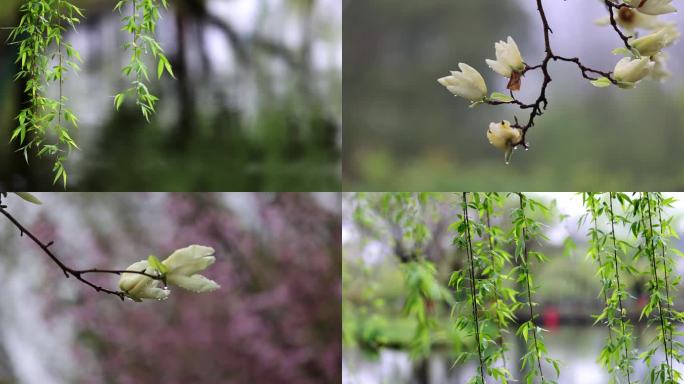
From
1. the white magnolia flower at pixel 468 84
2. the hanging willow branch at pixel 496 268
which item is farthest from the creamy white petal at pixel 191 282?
the hanging willow branch at pixel 496 268

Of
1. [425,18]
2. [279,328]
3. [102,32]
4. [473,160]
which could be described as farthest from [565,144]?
[102,32]

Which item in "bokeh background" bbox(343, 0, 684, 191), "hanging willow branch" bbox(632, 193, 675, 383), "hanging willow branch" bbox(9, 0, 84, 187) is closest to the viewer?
"hanging willow branch" bbox(632, 193, 675, 383)

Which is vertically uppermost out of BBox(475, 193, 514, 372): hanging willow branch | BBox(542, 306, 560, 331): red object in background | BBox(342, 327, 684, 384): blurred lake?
BBox(475, 193, 514, 372): hanging willow branch

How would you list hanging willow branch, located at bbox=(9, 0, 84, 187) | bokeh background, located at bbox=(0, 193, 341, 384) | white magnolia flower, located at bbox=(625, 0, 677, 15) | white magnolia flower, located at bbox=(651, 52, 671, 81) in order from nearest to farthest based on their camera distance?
1. white magnolia flower, located at bbox=(625, 0, 677, 15)
2. white magnolia flower, located at bbox=(651, 52, 671, 81)
3. hanging willow branch, located at bbox=(9, 0, 84, 187)
4. bokeh background, located at bbox=(0, 193, 341, 384)

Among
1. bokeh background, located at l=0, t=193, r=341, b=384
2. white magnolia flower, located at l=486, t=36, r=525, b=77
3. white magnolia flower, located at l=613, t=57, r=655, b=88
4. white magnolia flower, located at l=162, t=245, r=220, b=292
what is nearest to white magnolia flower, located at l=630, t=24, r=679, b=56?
white magnolia flower, located at l=613, t=57, r=655, b=88

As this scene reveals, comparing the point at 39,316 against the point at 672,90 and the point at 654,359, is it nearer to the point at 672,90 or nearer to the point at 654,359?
the point at 654,359

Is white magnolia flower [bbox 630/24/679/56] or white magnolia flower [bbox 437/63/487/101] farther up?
white magnolia flower [bbox 630/24/679/56]

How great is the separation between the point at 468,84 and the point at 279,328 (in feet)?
3.98

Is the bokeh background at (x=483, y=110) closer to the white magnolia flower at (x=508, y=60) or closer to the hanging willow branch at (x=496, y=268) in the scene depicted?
the hanging willow branch at (x=496, y=268)

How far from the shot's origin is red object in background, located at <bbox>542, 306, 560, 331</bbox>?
1.84 meters

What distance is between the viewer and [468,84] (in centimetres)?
90

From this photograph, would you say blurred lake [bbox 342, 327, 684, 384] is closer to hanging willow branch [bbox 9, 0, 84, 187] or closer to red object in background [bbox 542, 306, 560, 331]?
red object in background [bbox 542, 306, 560, 331]

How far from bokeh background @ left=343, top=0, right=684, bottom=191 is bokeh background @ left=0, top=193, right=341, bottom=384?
27cm

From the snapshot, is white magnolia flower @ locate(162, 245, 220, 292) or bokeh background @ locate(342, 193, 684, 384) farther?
bokeh background @ locate(342, 193, 684, 384)
